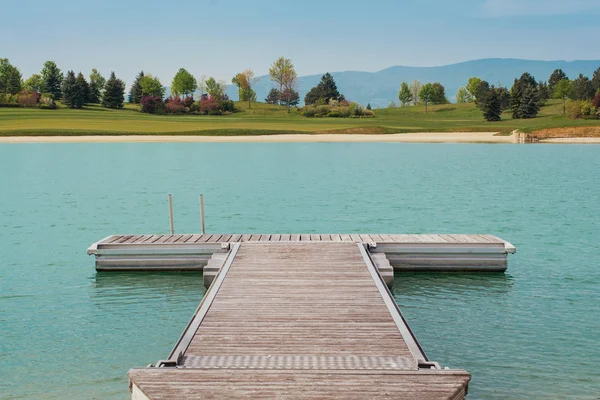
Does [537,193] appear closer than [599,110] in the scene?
Yes

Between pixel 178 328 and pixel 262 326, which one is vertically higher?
pixel 262 326

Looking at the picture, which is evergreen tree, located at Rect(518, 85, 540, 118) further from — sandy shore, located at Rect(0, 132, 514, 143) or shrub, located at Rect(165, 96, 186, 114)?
shrub, located at Rect(165, 96, 186, 114)

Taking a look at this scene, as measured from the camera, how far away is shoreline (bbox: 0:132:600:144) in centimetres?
8234

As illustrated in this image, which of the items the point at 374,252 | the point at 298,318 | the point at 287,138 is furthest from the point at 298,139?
the point at 298,318

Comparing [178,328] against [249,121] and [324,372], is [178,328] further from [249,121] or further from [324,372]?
[249,121]

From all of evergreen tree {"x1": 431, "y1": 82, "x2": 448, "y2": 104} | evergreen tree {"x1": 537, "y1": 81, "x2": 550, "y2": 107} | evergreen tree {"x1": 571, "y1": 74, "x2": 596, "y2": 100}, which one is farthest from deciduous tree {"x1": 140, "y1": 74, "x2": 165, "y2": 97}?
evergreen tree {"x1": 571, "y1": 74, "x2": 596, "y2": 100}

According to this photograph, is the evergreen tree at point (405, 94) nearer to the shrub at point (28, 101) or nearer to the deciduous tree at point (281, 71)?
the deciduous tree at point (281, 71)

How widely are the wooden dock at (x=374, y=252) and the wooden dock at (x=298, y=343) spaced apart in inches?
64.4

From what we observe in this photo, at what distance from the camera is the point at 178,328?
37.8 feet

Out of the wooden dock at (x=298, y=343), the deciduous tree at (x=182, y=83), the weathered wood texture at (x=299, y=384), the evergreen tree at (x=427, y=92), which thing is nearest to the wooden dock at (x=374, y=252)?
the wooden dock at (x=298, y=343)

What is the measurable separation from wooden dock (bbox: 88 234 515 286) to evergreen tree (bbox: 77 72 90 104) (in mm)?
112871

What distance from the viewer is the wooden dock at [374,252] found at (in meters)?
14.9

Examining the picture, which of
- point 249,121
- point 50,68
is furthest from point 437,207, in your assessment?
point 50,68

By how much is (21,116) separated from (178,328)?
4027 inches
